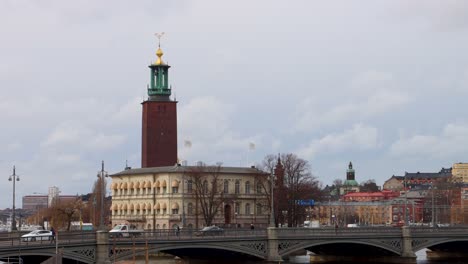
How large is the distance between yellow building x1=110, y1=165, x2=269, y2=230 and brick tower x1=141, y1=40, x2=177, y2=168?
457 inches

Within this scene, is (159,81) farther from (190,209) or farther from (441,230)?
(441,230)

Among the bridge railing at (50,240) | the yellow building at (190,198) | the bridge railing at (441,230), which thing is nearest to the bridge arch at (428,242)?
the bridge railing at (441,230)

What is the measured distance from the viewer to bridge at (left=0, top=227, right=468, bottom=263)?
8331 centimetres

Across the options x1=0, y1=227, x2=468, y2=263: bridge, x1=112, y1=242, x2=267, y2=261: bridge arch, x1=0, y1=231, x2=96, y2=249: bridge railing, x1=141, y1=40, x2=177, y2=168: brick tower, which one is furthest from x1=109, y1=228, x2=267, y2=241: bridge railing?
x1=141, y1=40, x2=177, y2=168: brick tower

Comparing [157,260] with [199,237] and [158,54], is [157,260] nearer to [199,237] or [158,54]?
[199,237]

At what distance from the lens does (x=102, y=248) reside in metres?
86.8

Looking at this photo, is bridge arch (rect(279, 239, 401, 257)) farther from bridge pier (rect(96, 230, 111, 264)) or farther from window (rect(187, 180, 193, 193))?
window (rect(187, 180, 193, 193))

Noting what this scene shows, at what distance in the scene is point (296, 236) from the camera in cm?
10712

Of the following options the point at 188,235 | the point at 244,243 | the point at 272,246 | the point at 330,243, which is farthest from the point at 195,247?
the point at 330,243

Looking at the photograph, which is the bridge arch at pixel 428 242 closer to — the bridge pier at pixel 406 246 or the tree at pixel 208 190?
the bridge pier at pixel 406 246

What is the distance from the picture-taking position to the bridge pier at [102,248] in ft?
284

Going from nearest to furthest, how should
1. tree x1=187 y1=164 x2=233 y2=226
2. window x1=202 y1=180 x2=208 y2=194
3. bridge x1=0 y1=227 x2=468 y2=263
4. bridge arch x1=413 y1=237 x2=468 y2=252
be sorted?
bridge x1=0 y1=227 x2=468 y2=263 → bridge arch x1=413 y1=237 x2=468 y2=252 → tree x1=187 y1=164 x2=233 y2=226 → window x1=202 y1=180 x2=208 y2=194

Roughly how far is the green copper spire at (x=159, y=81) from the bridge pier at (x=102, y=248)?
325 feet

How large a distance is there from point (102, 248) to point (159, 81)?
10035 centimetres
